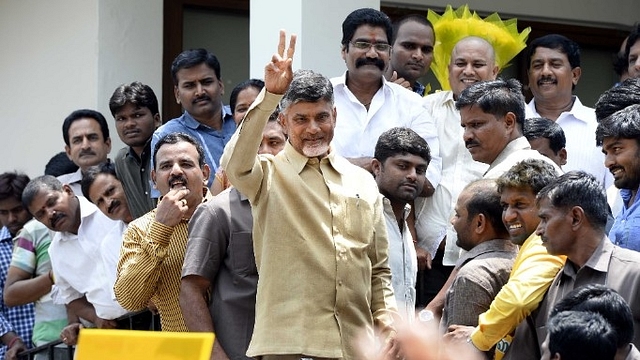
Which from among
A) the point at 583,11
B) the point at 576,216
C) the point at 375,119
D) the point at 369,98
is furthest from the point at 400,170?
the point at 583,11

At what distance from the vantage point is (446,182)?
307 inches

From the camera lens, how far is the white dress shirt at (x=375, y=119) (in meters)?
7.84

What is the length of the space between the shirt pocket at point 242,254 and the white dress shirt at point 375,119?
1.35 m

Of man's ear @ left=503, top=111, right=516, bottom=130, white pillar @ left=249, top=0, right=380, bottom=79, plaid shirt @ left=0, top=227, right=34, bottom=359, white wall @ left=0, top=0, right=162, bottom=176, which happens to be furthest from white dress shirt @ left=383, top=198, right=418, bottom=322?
white wall @ left=0, top=0, right=162, bottom=176

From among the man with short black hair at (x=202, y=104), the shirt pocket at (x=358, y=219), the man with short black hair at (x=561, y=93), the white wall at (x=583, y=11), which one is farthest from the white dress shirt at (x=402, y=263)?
the white wall at (x=583, y=11)

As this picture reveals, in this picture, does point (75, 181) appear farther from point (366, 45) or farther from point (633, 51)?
point (633, 51)

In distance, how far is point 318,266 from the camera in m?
6.14

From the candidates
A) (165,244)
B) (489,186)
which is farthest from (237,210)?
(489,186)

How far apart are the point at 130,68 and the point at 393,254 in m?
4.04

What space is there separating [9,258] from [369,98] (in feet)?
10.2

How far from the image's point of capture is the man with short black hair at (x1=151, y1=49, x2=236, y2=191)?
8305 mm

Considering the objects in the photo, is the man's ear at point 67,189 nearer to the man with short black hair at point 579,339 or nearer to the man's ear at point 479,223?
the man's ear at point 479,223

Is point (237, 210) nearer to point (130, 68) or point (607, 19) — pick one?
point (130, 68)

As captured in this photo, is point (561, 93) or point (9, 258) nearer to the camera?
point (561, 93)
